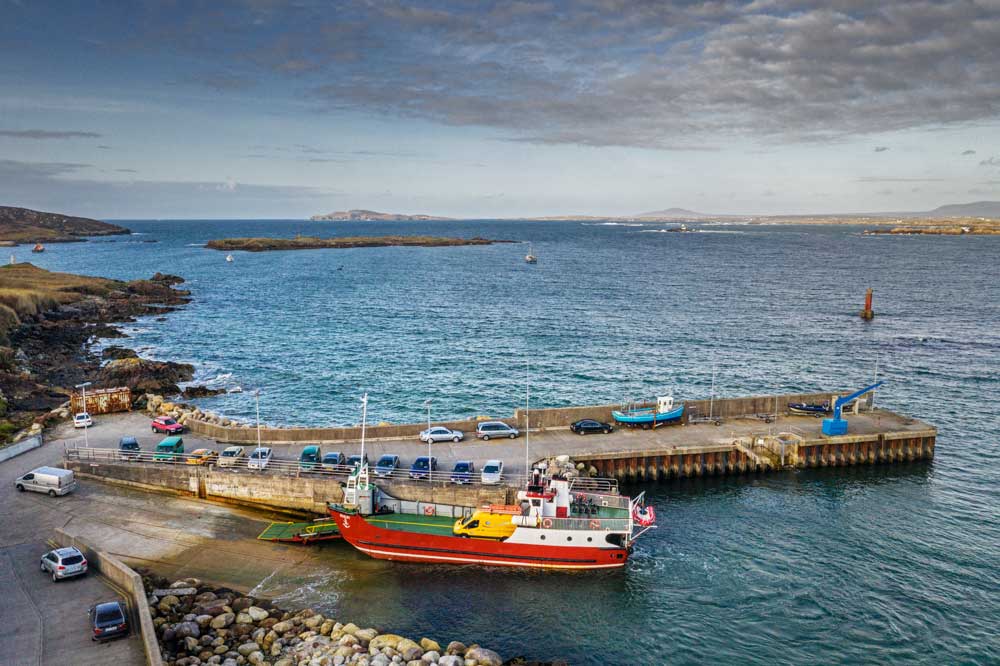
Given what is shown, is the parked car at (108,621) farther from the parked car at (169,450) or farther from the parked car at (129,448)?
the parked car at (129,448)

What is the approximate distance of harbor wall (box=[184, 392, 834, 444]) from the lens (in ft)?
155

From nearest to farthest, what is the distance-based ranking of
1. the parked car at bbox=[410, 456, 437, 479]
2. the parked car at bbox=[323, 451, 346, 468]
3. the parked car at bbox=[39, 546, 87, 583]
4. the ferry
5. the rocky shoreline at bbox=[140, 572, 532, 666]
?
1. the rocky shoreline at bbox=[140, 572, 532, 666]
2. the parked car at bbox=[39, 546, 87, 583]
3. the ferry
4. the parked car at bbox=[410, 456, 437, 479]
5. the parked car at bbox=[323, 451, 346, 468]

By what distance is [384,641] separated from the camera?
27.8m

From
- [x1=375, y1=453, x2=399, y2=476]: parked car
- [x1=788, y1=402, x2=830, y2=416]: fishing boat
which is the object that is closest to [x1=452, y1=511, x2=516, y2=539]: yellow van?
[x1=375, y1=453, x2=399, y2=476]: parked car

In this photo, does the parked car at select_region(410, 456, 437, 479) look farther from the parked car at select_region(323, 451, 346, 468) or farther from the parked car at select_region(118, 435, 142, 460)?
the parked car at select_region(118, 435, 142, 460)

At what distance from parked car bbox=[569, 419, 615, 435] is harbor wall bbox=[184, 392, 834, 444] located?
1.08 meters

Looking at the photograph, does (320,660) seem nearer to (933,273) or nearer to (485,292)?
(485,292)

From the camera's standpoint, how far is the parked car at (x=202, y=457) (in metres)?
42.7

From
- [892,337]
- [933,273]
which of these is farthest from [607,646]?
[933,273]

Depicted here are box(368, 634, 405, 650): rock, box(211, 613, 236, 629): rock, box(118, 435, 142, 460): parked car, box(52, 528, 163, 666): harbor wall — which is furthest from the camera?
box(118, 435, 142, 460): parked car

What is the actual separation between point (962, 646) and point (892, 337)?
243 ft

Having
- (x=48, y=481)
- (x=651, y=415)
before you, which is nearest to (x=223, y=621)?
(x=48, y=481)

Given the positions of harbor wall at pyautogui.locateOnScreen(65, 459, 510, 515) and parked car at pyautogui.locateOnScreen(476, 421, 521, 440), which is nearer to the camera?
harbor wall at pyautogui.locateOnScreen(65, 459, 510, 515)

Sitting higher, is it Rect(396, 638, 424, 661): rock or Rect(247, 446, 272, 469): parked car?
Rect(247, 446, 272, 469): parked car
